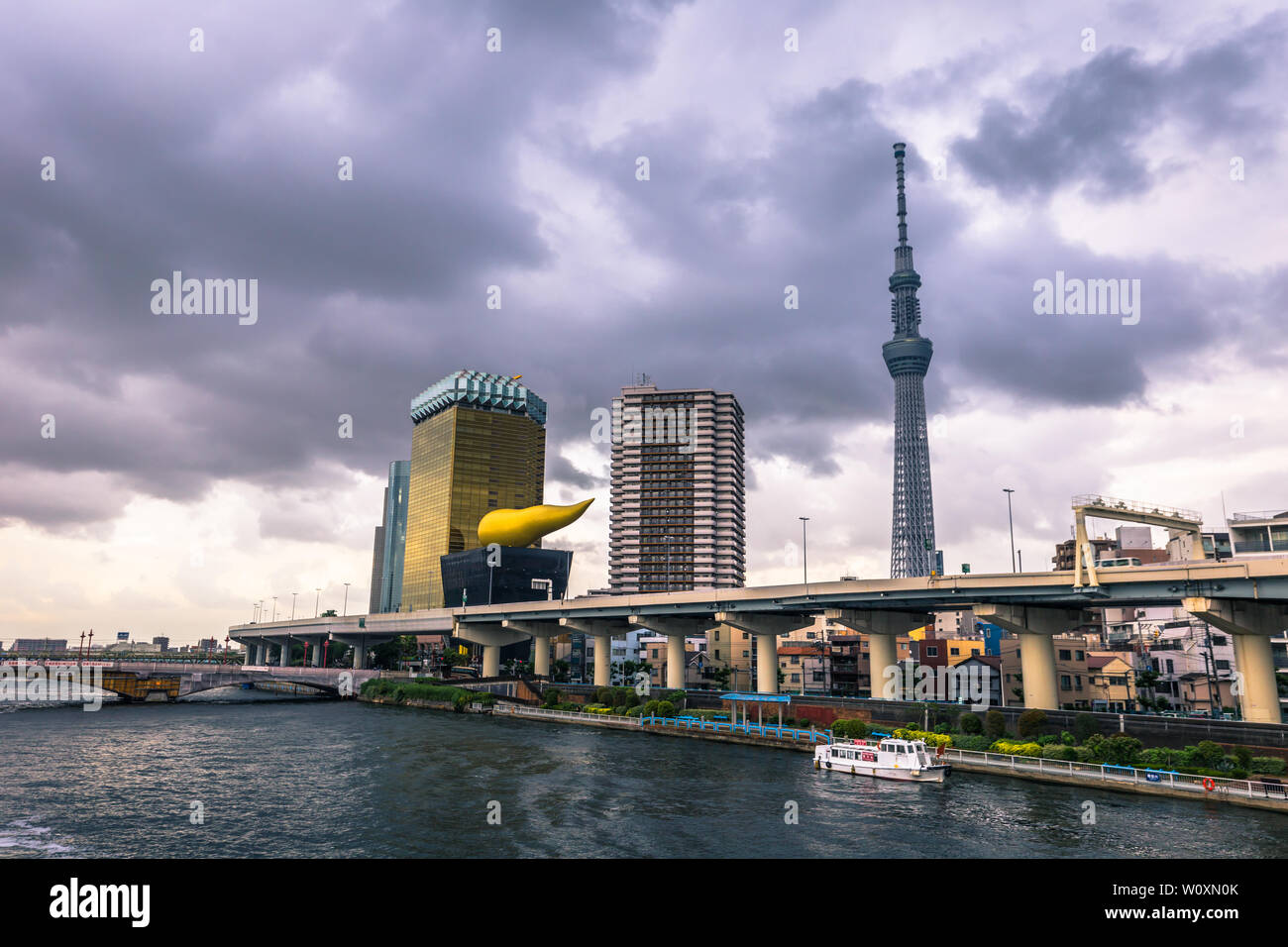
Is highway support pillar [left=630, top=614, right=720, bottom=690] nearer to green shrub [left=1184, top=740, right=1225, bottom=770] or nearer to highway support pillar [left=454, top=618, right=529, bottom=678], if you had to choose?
highway support pillar [left=454, top=618, right=529, bottom=678]

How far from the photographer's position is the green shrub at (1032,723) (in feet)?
193

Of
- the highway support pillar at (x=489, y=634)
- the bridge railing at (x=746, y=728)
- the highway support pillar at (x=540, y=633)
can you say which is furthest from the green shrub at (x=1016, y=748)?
the highway support pillar at (x=489, y=634)

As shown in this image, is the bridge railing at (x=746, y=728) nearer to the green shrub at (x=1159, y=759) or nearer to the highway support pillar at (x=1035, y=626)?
the highway support pillar at (x=1035, y=626)

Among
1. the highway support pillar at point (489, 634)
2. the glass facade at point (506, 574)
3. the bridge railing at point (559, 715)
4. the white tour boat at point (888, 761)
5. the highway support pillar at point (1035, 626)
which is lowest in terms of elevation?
the bridge railing at point (559, 715)

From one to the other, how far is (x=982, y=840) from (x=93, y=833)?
3952 centimetres

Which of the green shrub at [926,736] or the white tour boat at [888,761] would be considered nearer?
the white tour boat at [888,761]

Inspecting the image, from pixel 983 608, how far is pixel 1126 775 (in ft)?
78.6

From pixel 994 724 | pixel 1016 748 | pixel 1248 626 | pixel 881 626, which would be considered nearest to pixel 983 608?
pixel 994 724

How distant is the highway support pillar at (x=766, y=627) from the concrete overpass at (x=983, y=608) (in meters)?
0.13

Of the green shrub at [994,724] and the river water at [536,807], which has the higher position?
the green shrub at [994,724]

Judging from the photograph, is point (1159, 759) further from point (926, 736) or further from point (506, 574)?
point (506, 574)

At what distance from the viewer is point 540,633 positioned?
130 m
